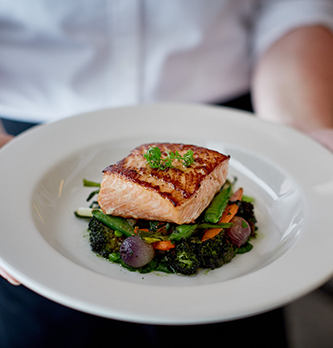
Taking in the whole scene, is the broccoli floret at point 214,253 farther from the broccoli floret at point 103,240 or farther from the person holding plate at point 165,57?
the person holding plate at point 165,57

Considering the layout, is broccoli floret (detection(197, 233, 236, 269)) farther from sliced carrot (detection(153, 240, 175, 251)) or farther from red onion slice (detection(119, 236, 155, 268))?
red onion slice (detection(119, 236, 155, 268))

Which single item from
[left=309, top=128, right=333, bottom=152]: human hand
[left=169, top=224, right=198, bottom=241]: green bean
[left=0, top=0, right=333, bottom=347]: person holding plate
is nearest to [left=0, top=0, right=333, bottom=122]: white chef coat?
[left=0, top=0, right=333, bottom=347]: person holding plate

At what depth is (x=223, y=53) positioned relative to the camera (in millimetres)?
4457

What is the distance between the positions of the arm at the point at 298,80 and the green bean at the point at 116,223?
227 centimetres

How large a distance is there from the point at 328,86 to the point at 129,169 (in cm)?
318

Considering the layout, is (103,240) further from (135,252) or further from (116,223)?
(135,252)

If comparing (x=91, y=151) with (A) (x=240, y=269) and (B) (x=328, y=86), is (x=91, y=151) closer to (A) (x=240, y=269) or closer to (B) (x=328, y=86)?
(A) (x=240, y=269)

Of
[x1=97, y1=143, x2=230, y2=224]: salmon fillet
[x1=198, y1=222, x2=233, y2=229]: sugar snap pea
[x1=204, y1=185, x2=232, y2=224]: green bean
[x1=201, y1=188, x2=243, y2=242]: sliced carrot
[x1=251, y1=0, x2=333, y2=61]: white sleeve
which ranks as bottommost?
[x1=201, y1=188, x2=243, y2=242]: sliced carrot

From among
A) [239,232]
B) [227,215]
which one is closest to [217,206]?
[227,215]

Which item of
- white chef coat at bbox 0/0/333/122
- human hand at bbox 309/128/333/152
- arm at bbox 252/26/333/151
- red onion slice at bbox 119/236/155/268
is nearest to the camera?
red onion slice at bbox 119/236/155/268

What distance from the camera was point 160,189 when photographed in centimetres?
222

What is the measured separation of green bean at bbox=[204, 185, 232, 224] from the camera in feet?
7.73

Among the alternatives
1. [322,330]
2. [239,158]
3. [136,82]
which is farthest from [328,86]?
[322,330]

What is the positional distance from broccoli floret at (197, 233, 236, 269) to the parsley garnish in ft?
1.80
